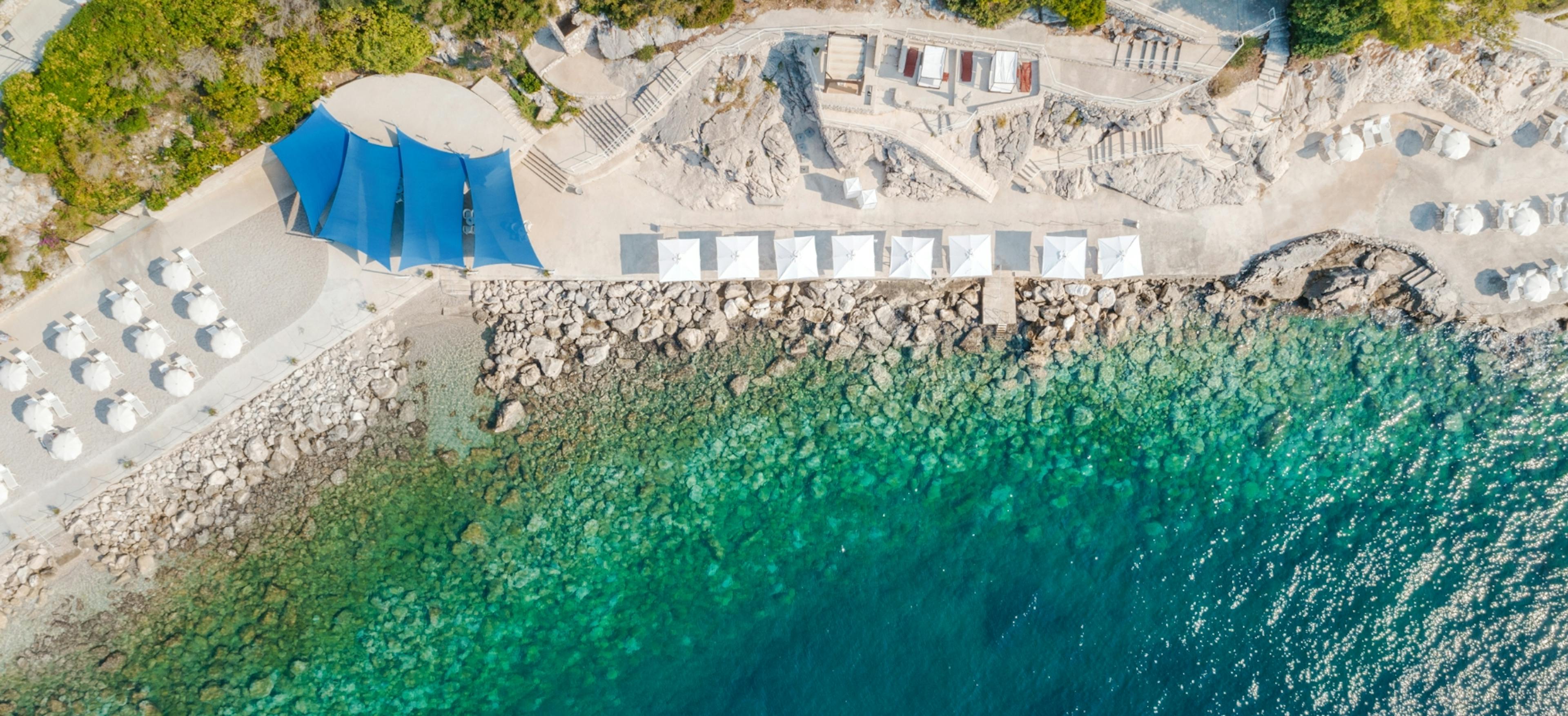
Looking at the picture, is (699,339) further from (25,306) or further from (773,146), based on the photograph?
(25,306)

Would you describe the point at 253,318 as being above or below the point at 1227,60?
below

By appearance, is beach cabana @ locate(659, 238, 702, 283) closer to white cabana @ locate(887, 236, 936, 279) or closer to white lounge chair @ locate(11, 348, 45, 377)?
white cabana @ locate(887, 236, 936, 279)

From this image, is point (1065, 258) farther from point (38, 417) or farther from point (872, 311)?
point (38, 417)

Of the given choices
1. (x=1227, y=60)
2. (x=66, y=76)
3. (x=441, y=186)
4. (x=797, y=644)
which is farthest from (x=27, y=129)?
(x=1227, y=60)

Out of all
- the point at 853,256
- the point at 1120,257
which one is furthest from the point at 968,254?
the point at 1120,257

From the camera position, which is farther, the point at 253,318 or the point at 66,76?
the point at 253,318

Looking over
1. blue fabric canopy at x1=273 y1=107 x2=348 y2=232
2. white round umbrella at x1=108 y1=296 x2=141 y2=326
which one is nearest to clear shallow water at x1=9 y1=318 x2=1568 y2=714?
white round umbrella at x1=108 y1=296 x2=141 y2=326

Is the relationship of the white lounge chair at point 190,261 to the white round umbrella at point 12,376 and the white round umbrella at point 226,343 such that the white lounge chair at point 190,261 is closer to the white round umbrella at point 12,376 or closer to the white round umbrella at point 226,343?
the white round umbrella at point 226,343
